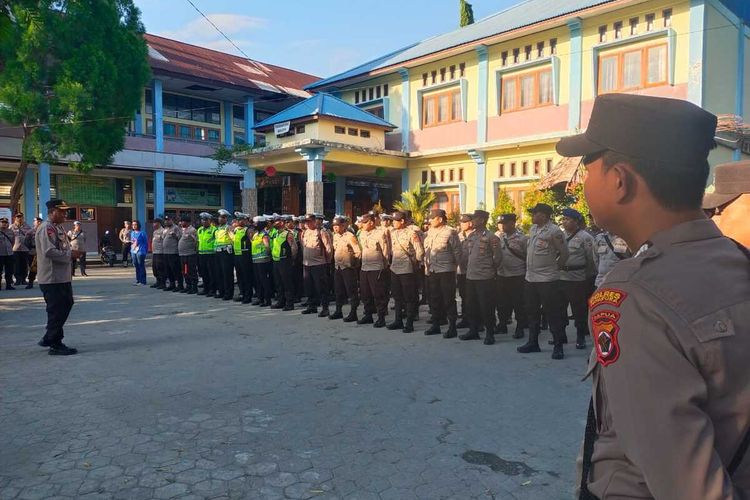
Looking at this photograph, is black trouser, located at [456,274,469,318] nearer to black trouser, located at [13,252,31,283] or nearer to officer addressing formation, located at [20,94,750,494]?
officer addressing formation, located at [20,94,750,494]

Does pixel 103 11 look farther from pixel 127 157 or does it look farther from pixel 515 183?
pixel 515 183

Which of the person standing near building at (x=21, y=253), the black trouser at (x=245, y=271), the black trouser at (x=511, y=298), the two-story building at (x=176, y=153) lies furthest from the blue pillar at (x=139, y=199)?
the black trouser at (x=511, y=298)

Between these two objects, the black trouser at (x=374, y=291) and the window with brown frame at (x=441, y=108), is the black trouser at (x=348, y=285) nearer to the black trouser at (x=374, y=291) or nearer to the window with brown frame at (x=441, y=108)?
the black trouser at (x=374, y=291)

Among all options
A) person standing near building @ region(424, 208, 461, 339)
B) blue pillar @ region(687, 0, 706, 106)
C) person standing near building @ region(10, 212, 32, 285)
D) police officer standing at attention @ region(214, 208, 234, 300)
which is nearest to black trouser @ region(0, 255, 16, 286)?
person standing near building @ region(10, 212, 32, 285)

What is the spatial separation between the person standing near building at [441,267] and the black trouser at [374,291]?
2.86 ft

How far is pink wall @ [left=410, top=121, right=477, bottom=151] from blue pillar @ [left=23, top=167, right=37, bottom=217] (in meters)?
15.0

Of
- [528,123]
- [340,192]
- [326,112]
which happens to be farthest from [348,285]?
[340,192]

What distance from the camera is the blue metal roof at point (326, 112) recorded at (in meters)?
17.6

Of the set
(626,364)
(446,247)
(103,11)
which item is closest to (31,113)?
(103,11)

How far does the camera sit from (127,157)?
23234mm

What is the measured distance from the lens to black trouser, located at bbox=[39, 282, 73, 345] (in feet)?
21.6

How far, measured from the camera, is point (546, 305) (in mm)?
6816

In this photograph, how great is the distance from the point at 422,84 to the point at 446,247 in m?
12.6

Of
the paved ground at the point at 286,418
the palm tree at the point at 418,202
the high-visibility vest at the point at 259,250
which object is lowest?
the paved ground at the point at 286,418
